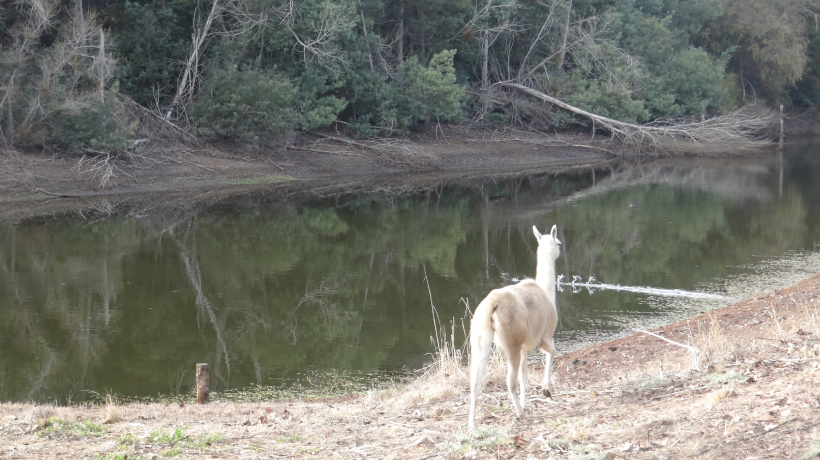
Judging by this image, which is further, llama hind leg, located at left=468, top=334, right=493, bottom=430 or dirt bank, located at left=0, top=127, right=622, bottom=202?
dirt bank, located at left=0, top=127, right=622, bottom=202

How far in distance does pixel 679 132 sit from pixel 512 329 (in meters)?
37.4

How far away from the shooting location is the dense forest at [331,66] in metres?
28.1

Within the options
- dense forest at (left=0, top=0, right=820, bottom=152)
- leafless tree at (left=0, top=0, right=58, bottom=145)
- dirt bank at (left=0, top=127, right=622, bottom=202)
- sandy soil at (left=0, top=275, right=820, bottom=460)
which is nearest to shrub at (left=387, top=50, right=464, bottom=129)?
dense forest at (left=0, top=0, right=820, bottom=152)

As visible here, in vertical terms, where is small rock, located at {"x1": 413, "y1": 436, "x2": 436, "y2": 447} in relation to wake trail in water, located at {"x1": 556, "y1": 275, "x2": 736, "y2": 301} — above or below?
above

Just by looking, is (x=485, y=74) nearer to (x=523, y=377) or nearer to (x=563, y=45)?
(x=563, y=45)

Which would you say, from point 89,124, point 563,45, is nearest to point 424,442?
point 89,124

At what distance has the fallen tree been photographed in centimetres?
4106

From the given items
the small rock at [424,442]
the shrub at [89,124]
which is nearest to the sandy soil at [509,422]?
the small rock at [424,442]

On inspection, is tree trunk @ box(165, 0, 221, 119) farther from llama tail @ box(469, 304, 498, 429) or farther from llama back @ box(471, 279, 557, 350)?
llama tail @ box(469, 304, 498, 429)

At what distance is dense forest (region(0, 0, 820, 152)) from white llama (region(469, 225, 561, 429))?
23965 millimetres

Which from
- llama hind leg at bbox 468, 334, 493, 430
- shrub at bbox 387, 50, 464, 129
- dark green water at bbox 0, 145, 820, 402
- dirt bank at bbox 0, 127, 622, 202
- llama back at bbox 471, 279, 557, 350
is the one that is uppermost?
shrub at bbox 387, 50, 464, 129

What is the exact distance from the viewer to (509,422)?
264 inches

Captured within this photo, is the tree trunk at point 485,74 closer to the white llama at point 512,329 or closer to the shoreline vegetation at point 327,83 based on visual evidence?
the shoreline vegetation at point 327,83

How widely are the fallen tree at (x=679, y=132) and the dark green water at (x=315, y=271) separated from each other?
32.8 feet
